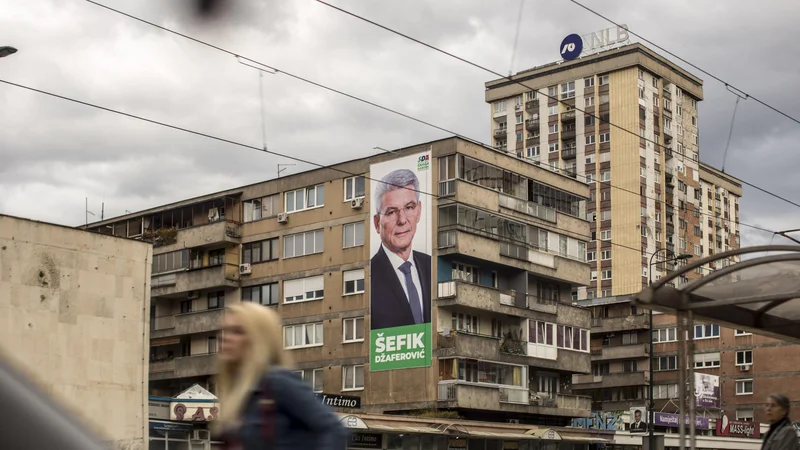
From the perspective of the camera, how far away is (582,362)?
208ft

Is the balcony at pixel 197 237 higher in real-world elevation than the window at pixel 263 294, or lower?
higher

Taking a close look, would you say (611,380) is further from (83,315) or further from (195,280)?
(83,315)

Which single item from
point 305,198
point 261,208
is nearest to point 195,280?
point 261,208

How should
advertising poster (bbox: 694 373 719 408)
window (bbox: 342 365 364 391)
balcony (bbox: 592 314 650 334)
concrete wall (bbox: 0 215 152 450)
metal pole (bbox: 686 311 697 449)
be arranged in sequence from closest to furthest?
metal pole (bbox: 686 311 697 449), concrete wall (bbox: 0 215 152 450), window (bbox: 342 365 364 391), advertising poster (bbox: 694 373 719 408), balcony (bbox: 592 314 650 334)

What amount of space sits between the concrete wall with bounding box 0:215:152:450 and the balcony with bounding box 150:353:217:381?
25902 mm

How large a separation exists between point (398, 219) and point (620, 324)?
114 feet

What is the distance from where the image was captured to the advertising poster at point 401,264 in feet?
184

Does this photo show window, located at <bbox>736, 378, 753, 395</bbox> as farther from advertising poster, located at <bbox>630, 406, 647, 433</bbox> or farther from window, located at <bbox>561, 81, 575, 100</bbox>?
window, located at <bbox>561, 81, 575, 100</bbox>

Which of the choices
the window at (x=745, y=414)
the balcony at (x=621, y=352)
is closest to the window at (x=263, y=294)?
the balcony at (x=621, y=352)

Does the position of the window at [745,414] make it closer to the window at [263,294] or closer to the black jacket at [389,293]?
the black jacket at [389,293]

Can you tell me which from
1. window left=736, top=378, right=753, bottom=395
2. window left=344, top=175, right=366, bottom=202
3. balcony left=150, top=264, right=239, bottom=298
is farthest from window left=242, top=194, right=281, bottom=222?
window left=736, top=378, right=753, bottom=395

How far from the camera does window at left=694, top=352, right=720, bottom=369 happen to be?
3477 inches

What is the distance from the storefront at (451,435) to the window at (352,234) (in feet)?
37.9

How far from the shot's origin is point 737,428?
7419 centimetres
